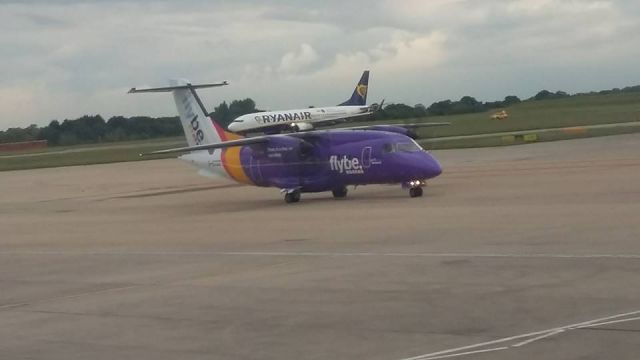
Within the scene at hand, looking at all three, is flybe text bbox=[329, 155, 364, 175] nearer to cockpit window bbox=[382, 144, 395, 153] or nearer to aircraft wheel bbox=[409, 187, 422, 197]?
cockpit window bbox=[382, 144, 395, 153]

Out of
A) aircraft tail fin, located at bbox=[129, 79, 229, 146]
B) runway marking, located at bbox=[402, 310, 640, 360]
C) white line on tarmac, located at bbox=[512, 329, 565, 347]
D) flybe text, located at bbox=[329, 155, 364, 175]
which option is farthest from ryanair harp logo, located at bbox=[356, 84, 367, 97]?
white line on tarmac, located at bbox=[512, 329, 565, 347]

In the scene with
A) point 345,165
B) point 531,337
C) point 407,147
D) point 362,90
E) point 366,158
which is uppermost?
point 362,90

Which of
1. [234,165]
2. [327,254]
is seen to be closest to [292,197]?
[234,165]

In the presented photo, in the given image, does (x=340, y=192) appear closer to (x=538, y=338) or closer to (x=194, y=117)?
(x=194, y=117)

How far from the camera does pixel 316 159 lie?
3478 cm

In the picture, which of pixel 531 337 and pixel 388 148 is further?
pixel 388 148

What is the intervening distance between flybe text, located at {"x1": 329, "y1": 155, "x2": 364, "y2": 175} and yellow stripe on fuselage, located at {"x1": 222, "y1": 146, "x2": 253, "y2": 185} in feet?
13.2

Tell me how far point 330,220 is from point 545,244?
8934 mm

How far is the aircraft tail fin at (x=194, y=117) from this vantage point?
39531 millimetres

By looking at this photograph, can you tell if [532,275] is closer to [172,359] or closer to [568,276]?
[568,276]

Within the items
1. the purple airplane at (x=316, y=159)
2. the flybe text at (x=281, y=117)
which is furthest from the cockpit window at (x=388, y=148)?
the flybe text at (x=281, y=117)

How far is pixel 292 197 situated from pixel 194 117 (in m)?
6.81

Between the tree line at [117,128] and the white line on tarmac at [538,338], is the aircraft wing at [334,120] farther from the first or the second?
the white line on tarmac at [538,338]

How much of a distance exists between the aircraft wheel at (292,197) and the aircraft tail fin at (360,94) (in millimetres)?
53412
